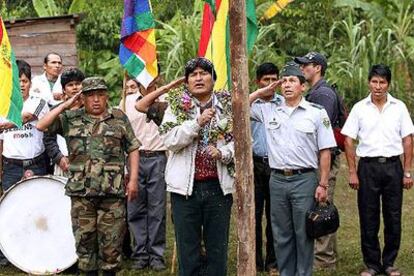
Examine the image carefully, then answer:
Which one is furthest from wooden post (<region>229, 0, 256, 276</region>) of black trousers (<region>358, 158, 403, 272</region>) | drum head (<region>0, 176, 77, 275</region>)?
drum head (<region>0, 176, 77, 275</region>)

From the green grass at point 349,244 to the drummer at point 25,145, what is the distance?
914 mm

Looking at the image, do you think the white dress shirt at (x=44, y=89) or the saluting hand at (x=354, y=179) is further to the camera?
the white dress shirt at (x=44, y=89)

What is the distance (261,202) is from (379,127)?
1238 mm

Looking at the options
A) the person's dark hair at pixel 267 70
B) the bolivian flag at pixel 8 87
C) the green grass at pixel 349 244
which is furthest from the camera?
the green grass at pixel 349 244

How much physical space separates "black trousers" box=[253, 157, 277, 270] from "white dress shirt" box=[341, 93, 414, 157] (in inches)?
30.2

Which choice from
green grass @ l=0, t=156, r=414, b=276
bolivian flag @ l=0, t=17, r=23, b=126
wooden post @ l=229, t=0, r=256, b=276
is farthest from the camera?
green grass @ l=0, t=156, r=414, b=276

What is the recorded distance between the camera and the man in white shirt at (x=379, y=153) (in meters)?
7.45

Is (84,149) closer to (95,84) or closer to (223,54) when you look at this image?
(95,84)

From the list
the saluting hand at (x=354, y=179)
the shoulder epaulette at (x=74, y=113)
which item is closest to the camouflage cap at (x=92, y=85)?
the shoulder epaulette at (x=74, y=113)

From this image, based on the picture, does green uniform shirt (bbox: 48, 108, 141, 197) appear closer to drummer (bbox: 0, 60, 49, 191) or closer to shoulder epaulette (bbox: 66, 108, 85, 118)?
shoulder epaulette (bbox: 66, 108, 85, 118)

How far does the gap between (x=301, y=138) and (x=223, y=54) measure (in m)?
0.90

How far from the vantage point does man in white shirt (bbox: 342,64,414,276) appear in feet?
24.5

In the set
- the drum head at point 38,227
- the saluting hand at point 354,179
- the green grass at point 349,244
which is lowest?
the green grass at point 349,244

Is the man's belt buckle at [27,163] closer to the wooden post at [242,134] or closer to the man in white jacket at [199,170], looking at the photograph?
the man in white jacket at [199,170]
